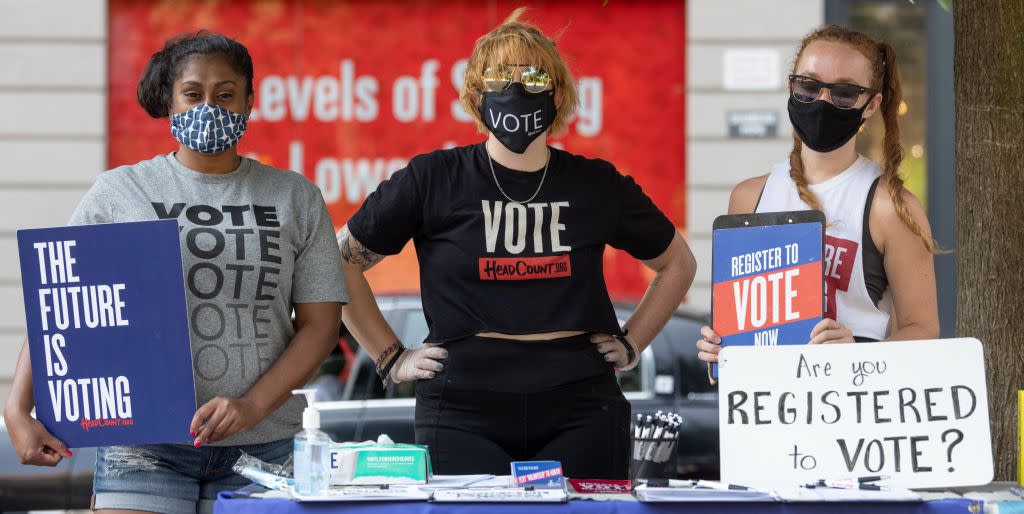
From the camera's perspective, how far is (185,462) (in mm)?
3412

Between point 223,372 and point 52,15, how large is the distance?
23.0ft

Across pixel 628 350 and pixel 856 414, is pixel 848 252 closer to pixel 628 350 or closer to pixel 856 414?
pixel 856 414

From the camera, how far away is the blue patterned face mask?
11.2 ft

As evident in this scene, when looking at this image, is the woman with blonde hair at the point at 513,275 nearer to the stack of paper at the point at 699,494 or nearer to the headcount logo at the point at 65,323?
the stack of paper at the point at 699,494

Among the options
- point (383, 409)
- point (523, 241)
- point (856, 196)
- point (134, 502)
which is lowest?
point (383, 409)

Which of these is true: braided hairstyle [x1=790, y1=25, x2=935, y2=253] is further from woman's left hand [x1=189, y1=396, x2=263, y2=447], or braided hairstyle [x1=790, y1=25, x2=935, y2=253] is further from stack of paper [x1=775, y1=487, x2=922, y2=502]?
woman's left hand [x1=189, y1=396, x2=263, y2=447]

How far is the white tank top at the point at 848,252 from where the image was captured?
3.63m

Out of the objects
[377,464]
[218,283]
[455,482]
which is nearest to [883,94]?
[455,482]

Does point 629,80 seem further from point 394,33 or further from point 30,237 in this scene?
point 30,237

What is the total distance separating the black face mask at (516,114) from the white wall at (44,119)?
654 centimetres

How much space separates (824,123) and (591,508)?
1404mm

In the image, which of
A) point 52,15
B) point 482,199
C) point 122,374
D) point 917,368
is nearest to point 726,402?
point 917,368

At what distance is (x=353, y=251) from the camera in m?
3.97

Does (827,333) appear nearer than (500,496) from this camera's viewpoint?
No
